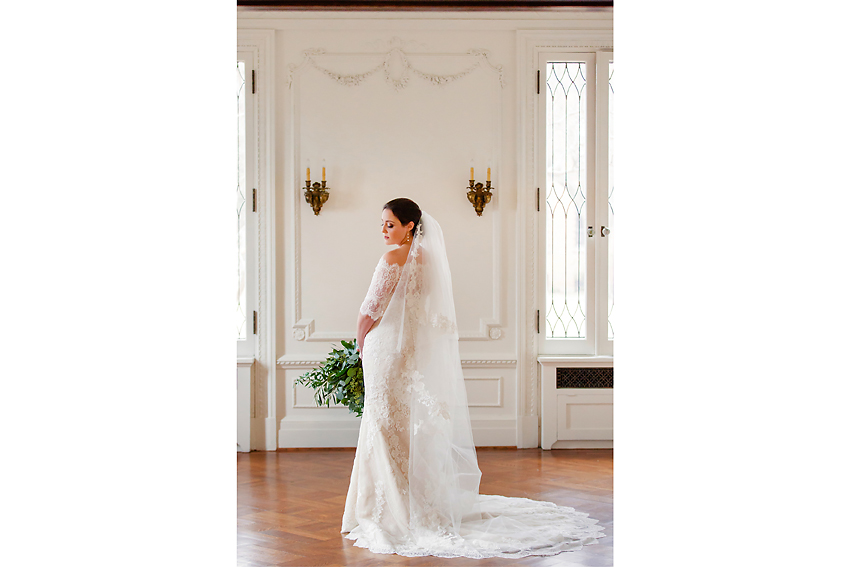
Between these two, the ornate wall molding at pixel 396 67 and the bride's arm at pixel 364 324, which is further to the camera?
the ornate wall molding at pixel 396 67

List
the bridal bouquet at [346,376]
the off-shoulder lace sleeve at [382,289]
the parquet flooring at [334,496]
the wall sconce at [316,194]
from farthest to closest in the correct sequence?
the wall sconce at [316,194] < the bridal bouquet at [346,376] < the off-shoulder lace sleeve at [382,289] < the parquet flooring at [334,496]

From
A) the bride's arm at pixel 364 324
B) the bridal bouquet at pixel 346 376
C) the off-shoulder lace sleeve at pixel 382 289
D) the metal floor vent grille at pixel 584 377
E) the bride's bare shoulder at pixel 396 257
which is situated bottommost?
the metal floor vent grille at pixel 584 377

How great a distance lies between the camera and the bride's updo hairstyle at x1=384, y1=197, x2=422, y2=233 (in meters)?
3.25

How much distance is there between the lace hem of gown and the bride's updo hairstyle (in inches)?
58.5

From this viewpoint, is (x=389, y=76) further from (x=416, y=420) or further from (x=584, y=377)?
(x=416, y=420)

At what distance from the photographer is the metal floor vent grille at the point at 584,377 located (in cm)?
496
